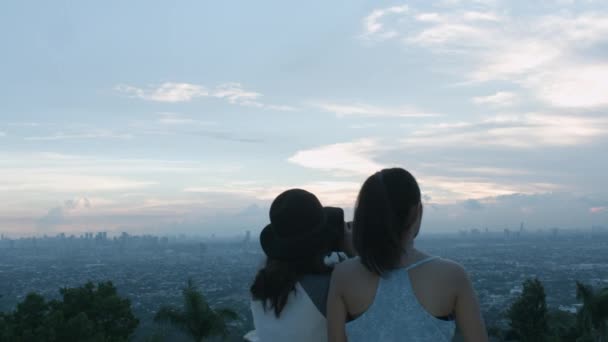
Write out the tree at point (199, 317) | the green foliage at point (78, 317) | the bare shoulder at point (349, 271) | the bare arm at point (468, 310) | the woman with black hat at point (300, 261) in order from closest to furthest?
the bare arm at point (468, 310) < the bare shoulder at point (349, 271) < the woman with black hat at point (300, 261) < the green foliage at point (78, 317) < the tree at point (199, 317)

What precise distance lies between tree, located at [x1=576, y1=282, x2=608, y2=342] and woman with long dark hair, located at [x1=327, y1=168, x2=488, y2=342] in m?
17.4

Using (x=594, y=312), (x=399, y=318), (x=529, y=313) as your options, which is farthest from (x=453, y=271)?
(x=529, y=313)

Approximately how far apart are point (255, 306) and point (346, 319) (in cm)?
47

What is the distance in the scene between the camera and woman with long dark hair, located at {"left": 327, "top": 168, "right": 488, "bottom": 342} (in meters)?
1.83

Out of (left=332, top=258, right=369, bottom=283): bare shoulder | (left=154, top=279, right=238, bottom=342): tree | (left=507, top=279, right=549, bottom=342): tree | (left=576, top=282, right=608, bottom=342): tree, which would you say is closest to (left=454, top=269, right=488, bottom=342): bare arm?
(left=332, top=258, right=369, bottom=283): bare shoulder

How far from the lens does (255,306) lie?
7.50 feet

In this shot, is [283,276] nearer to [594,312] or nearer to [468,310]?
[468,310]

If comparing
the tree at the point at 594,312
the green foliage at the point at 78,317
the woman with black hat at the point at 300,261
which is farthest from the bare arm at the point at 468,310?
the tree at the point at 594,312

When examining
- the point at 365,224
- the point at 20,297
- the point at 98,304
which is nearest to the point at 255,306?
the point at 365,224

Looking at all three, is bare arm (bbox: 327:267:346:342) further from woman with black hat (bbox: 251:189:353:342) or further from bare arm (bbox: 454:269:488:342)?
bare arm (bbox: 454:269:488:342)

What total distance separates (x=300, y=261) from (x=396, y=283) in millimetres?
432

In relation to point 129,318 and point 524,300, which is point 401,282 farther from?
point 524,300

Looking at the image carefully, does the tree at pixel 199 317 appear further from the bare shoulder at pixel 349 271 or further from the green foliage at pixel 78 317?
the bare shoulder at pixel 349 271

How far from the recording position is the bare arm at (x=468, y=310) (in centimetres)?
181
